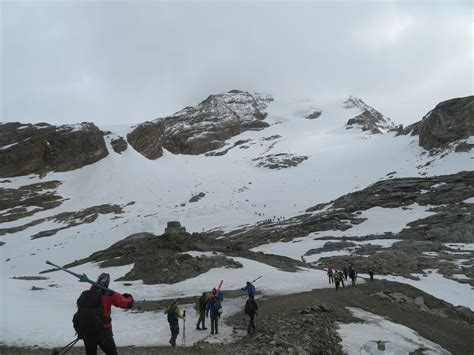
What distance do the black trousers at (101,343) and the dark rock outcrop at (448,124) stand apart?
80.5 meters

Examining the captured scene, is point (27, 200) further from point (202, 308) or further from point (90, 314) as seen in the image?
point (90, 314)

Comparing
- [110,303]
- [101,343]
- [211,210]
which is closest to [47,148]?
[211,210]

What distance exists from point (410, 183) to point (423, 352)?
53.4m

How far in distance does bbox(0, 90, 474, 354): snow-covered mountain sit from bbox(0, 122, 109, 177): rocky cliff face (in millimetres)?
343

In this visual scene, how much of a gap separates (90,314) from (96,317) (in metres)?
0.12

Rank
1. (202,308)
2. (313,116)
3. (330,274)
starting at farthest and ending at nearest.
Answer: (313,116) < (330,274) < (202,308)

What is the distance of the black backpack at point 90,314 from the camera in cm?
702

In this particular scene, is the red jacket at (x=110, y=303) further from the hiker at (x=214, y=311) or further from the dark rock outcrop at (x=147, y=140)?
the dark rock outcrop at (x=147, y=140)

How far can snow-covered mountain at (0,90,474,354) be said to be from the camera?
27.5 metres

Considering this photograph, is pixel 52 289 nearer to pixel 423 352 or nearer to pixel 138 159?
pixel 423 352

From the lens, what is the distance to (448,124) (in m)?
78.5

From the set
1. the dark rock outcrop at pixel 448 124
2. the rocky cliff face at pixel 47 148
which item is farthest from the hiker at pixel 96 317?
the rocky cliff face at pixel 47 148

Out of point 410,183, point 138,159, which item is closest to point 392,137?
point 410,183

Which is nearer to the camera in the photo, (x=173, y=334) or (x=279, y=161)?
(x=173, y=334)
